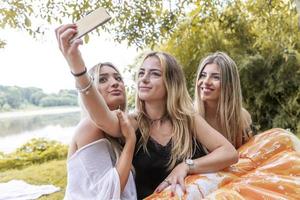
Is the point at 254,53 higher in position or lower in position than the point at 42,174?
higher

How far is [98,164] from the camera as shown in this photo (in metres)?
1.13

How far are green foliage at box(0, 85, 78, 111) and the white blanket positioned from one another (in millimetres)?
820

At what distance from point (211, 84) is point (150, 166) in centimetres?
62

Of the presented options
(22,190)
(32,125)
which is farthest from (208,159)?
(32,125)

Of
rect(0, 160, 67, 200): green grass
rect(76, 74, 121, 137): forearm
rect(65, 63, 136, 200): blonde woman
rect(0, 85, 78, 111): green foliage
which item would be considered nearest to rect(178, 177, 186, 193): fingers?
rect(65, 63, 136, 200): blonde woman

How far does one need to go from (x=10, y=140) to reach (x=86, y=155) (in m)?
3.57

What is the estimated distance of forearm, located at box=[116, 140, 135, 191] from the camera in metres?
1.10

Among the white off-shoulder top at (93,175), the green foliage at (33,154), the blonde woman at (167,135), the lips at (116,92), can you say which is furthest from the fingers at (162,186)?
the green foliage at (33,154)

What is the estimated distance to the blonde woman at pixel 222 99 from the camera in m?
1.71

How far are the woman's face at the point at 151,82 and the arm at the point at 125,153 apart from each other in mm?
176

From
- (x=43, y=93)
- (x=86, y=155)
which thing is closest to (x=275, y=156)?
(x=86, y=155)

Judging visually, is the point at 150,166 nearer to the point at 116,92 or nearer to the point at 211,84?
the point at 116,92

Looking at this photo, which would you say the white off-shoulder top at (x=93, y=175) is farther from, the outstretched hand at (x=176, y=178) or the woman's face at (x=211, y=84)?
the woman's face at (x=211, y=84)

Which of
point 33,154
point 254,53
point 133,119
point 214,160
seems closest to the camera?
point 214,160
